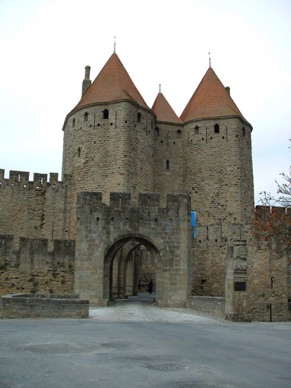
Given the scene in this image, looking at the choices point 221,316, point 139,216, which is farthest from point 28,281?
point 221,316

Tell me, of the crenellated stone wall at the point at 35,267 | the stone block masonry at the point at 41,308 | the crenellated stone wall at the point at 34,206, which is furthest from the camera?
the crenellated stone wall at the point at 34,206

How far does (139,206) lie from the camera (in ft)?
61.9

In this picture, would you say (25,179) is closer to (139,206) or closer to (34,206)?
(34,206)

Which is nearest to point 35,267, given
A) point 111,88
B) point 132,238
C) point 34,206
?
point 132,238

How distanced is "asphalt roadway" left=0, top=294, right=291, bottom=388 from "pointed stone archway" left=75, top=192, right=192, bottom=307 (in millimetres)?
5552

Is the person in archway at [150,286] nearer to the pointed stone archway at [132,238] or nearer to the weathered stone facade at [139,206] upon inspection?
the weathered stone facade at [139,206]

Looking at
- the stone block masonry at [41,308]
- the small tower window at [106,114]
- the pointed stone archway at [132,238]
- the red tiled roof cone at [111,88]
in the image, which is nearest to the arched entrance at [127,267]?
the pointed stone archway at [132,238]

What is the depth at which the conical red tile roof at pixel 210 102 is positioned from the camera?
110ft

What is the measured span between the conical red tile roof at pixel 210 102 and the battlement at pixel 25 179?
10029 mm

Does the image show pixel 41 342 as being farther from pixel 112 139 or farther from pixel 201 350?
pixel 112 139

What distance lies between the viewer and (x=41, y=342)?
28.9 ft

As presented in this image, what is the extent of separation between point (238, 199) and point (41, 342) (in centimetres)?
2398

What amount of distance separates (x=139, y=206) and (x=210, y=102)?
58.4 ft

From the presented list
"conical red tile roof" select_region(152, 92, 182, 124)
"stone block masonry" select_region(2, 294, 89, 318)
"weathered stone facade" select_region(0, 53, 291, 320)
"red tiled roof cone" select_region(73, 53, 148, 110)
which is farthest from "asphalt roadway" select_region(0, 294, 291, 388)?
"conical red tile roof" select_region(152, 92, 182, 124)
